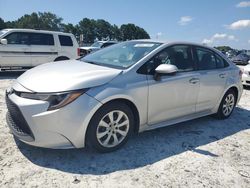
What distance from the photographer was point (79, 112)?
10.0 ft

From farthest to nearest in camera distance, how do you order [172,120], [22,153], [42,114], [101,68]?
[172,120] → [101,68] → [22,153] → [42,114]

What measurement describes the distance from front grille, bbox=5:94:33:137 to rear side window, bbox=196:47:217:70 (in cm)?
302

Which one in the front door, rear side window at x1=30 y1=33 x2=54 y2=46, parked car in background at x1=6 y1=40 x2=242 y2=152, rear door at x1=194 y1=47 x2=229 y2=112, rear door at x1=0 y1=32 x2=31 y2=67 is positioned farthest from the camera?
rear side window at x1=30 y1=33 x2=54 y2=46

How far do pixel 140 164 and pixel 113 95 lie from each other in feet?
3.07

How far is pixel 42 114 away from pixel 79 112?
41 centimetres

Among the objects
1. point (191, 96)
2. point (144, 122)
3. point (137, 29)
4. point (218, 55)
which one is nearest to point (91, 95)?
point (144, 122)

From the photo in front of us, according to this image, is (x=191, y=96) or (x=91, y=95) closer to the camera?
(x=91, y=95)

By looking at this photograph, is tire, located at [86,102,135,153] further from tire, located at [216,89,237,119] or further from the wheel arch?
tire, located at [216,89,237,119]

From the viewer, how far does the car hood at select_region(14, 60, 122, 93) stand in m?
3.11

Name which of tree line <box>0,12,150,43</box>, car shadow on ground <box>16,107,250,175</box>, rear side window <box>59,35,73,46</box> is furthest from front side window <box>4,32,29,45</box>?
tree line <box>0,12,150,43</box>

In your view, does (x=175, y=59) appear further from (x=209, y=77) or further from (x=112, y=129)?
(x=112, y=129)

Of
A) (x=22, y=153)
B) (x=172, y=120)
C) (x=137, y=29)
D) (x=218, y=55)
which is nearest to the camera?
(x=22, y=153)

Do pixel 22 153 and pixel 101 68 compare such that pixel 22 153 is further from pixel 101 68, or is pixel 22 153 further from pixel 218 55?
pixel 218 55

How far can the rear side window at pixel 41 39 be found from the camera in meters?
10.2
